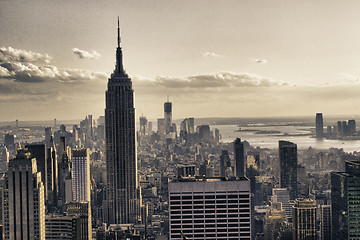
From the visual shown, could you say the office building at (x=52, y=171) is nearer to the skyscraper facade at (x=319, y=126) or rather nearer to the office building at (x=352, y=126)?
the skyscraper facade at (x=319, y=126)

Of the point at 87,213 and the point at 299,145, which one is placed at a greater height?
the point at 299,145

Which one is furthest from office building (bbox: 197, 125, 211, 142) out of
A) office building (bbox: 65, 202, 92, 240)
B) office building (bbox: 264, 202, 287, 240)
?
office building (bbox: 65, 202, 92, 240)

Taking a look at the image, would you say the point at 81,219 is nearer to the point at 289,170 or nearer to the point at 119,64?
the point at 119,64

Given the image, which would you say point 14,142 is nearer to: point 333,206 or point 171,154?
point 333,206

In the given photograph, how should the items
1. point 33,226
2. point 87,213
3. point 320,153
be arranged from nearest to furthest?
point 33,226
point 87,213
point 320,153

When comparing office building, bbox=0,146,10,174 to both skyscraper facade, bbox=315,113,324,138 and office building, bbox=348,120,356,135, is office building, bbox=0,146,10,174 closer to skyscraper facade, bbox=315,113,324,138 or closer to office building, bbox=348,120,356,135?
skyscraper facade, bbox=315,113,324,138

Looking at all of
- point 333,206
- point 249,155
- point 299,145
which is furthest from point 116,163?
point 333,206
